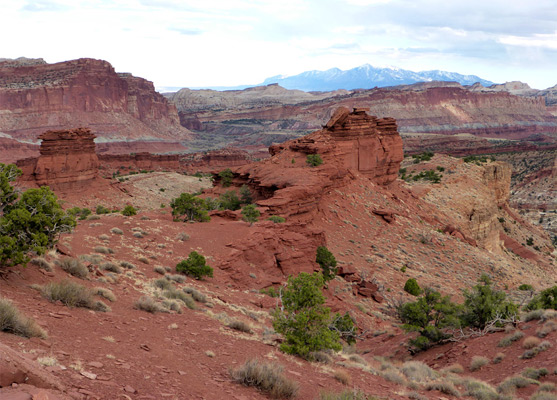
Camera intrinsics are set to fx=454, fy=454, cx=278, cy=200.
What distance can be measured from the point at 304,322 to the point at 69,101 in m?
129

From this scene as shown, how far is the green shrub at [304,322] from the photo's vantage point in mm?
11250

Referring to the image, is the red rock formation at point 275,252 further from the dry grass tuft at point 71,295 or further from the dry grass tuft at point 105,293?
the dry grass tuft at point 71,295

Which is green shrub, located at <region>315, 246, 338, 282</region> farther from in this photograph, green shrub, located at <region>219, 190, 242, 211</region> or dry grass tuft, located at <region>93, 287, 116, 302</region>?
dry grass tuft, located at <region>93, 287, 116, 302</region>

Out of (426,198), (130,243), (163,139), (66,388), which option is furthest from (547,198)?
(163,139)

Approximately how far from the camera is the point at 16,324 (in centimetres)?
766

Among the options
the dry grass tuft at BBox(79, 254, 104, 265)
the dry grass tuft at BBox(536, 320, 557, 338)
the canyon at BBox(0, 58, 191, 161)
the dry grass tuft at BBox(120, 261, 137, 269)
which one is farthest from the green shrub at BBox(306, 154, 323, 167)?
the canyon at BBox(0, 58, 191, 161)

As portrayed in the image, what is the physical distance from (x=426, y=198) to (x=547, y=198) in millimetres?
54908

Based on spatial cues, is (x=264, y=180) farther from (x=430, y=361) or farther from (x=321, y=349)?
(x=321, y=349)

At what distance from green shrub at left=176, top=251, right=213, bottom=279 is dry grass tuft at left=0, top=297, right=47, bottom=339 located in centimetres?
960

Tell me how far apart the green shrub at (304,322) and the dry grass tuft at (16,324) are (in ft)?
18.4

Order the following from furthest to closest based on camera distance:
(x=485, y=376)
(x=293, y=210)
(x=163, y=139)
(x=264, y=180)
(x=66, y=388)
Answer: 1. (x=163, y=139)
2. (x=264, y=180)
3. (x=293, y=210)
4. (x=485, y=376)
5. (x=66, y=388)

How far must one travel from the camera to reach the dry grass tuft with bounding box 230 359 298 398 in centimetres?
829

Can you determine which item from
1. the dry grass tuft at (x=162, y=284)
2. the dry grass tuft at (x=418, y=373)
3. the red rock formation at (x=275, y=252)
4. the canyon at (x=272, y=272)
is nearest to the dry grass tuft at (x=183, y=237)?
the canyon at (x=272, y=272)

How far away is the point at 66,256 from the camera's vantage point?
45.7 feet
